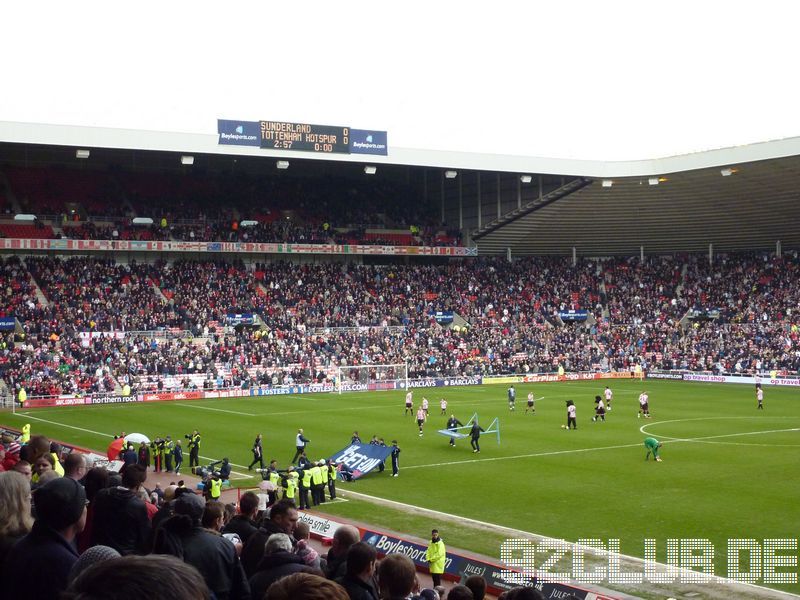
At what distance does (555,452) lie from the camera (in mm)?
33938

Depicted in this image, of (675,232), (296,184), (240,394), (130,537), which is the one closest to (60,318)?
(240,394)

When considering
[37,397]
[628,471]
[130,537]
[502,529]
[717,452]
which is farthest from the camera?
[37,397]

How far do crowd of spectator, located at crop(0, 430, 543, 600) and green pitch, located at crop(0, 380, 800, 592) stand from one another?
1225 cm

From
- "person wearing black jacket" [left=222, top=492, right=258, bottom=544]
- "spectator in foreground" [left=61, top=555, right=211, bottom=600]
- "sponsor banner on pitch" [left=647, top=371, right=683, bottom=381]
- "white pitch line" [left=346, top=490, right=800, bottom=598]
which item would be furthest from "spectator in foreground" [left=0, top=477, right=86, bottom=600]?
"sponsor banner on pitch" [left=647, top=371, right=683, bottom=381]

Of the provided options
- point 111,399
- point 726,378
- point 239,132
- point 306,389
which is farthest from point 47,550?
point 726,378

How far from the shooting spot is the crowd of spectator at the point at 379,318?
60.0 m

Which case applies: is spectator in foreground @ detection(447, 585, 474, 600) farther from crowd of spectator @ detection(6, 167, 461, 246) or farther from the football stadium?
crowd of spectator @ detection(6, 167, 461, 246)

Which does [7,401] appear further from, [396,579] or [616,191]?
[396,579]

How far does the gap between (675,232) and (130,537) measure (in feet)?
252

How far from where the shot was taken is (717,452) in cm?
3338

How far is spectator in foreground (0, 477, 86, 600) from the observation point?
15.6 ft

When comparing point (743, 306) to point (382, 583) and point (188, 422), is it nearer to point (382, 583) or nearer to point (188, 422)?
point (188, 422)

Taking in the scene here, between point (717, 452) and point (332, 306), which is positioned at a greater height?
point (332, 306)

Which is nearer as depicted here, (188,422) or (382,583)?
(382,583)
